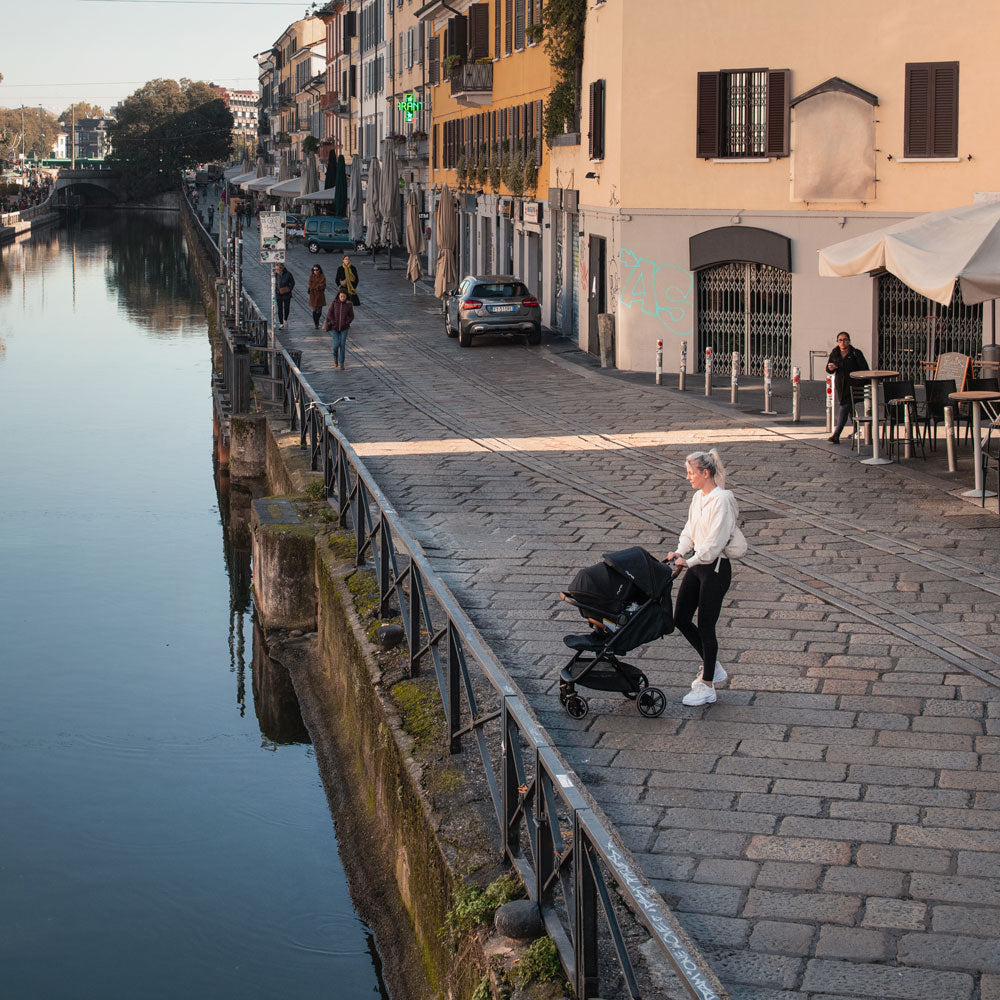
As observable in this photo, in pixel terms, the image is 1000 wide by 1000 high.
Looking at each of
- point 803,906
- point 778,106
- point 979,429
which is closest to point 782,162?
point 778,106

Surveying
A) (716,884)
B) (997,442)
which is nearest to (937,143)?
(997,442)

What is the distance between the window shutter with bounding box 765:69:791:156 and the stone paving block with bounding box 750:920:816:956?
1979 cm

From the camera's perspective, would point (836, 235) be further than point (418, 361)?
No

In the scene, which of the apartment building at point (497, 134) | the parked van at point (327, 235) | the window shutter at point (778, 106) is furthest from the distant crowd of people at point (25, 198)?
the window shutter at point (778, 106)

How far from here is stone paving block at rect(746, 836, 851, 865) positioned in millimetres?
6145

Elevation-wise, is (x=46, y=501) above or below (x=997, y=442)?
below

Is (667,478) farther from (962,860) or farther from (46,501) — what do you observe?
(46,501)

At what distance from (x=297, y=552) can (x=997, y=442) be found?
7.78m

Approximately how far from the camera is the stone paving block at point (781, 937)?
5.38 m

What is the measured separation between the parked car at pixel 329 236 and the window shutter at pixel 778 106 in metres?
38.3

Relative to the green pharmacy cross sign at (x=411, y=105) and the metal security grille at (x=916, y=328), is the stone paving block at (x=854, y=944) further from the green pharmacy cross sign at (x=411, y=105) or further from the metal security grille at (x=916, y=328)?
the green pharmacy cross sign at (x=411, y=105)

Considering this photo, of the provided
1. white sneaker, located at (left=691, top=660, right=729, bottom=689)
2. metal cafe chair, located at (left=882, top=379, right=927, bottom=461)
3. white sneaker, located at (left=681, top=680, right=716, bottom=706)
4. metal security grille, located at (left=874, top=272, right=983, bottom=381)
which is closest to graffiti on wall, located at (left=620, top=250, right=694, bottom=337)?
metal security grille, located at (left=874, top=272, right=983, bottom=381)

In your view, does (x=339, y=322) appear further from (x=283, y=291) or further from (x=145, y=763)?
(x=145, y=763)

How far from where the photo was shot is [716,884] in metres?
5.92
